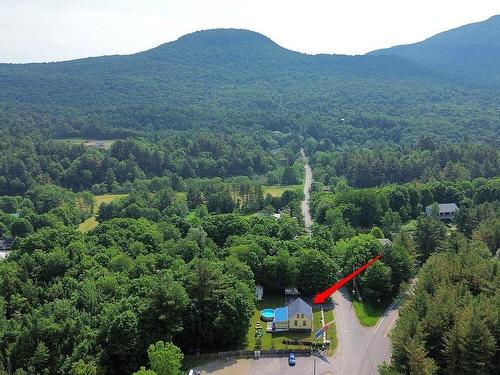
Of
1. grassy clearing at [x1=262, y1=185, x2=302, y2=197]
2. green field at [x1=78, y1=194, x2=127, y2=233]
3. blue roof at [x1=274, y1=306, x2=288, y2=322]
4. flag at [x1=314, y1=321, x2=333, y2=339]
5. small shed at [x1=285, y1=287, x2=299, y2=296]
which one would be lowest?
grassy clearing at [x1=262, y1=185, x2=302, y2=197]

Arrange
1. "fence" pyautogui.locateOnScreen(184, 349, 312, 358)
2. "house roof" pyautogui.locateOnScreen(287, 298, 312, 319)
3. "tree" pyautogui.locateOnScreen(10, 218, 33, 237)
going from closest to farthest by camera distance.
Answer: "fence" pyautogui.locateOnScreen(184, 349, 312, 358), "house roof" pyautogui.locateOnScreen(287, 298, 312, 319), "tree" pyautogui.locateOnScreen(10, 218, 33, 237)

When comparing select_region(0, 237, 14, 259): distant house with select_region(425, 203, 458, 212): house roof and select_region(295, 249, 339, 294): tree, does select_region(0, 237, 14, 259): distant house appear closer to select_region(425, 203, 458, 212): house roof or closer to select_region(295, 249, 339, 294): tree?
select_region(295, 249, 339, 294): tree

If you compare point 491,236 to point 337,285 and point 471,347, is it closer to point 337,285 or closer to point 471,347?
point 337,285

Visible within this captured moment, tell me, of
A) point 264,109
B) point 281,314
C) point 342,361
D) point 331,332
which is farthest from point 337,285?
point 264,109

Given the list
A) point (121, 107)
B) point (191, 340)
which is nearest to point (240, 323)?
point (191, 340)

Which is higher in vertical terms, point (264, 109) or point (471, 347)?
point (471, 347)

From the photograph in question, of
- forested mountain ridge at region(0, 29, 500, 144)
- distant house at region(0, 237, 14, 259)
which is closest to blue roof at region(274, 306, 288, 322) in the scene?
distant house at region(0, 237, 14, 259)

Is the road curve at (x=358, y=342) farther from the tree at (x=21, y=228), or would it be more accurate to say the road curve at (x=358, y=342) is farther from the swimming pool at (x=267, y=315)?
the tree at (x=21, y=228)
